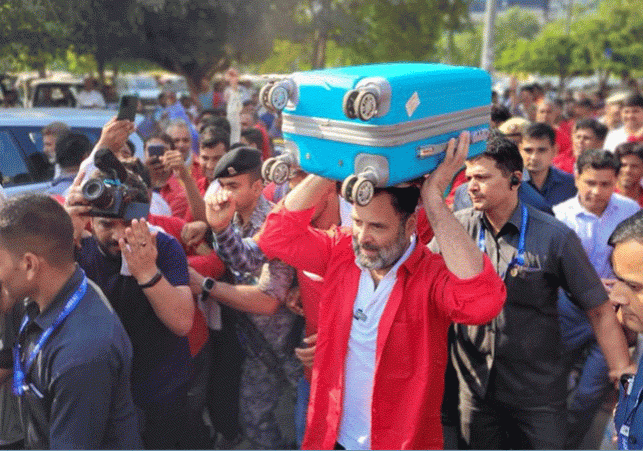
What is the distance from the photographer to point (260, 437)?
12.8 ft

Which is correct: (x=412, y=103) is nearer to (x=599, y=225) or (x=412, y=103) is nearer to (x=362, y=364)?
(x=362, y=364)

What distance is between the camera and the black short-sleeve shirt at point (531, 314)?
317cm

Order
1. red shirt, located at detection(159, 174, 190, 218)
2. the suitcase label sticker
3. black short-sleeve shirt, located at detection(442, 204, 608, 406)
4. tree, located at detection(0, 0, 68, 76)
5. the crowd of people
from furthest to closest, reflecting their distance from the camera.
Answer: red shirt, located at detection(159, 174, 190, 218), tree, located at detection(0, 0, 68, 76), black short-sleeve shirt, located at detection(442, 204, 608, 406), the crowd of people, the suitcase label sticker

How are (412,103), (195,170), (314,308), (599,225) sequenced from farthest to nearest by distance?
(195,170)
(599,225)
(314,308)
(412,103)

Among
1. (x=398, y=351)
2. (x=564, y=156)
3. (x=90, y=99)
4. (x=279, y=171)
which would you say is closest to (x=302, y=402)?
(x=398, y=351)

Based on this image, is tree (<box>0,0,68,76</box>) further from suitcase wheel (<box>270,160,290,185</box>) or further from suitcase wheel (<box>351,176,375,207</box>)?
suitcase wheel (<box>351,176,375,207</box>)

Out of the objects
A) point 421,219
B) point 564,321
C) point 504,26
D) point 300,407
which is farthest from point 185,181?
point 504,26

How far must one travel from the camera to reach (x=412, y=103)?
83.0 inches

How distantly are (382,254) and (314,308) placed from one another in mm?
948

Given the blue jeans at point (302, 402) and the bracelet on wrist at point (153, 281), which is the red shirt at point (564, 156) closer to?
the blue jeans at point (302, 402)

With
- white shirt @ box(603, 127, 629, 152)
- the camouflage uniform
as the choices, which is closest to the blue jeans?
the camouflage uniform

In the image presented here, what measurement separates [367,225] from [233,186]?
133cm

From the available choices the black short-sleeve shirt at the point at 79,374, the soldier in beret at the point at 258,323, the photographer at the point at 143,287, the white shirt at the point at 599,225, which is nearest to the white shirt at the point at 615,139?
the white shirt at the point at 599,225

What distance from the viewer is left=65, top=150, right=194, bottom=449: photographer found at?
281cm
